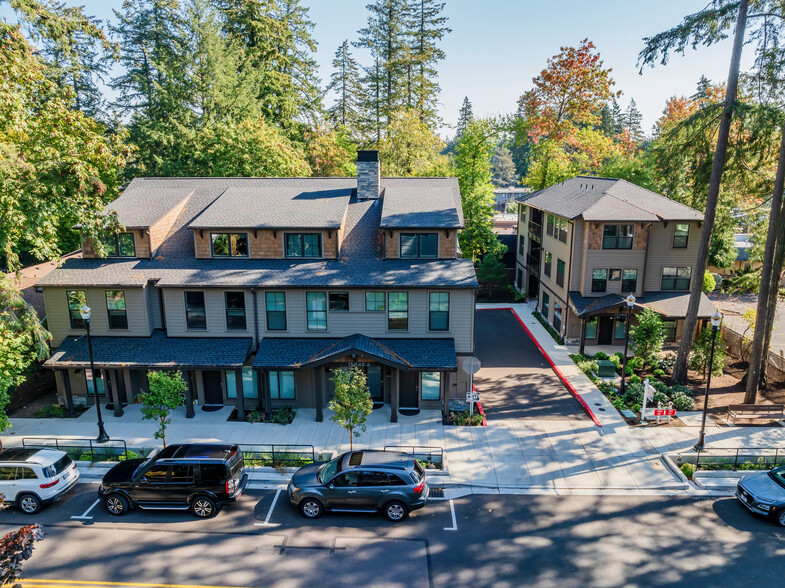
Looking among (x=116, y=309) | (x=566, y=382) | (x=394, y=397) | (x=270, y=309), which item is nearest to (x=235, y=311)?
(x=270, y=309)

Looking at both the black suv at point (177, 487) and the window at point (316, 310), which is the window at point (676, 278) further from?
the black suv at point (177, 487)

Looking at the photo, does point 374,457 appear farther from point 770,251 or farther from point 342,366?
point 770,251

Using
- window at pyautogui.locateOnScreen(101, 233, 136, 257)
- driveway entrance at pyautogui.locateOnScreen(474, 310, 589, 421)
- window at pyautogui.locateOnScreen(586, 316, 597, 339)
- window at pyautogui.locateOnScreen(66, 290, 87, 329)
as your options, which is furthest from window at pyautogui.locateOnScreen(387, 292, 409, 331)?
window at pyautogui.locateOnScreen(66, 290, 87, 329)

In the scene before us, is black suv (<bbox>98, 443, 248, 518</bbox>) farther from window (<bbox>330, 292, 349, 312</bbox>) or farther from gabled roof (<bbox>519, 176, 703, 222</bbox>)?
gabled roof (<bbox>519, 176, 703, 222</bbox>)

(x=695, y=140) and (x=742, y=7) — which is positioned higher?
(x=742, y=7)

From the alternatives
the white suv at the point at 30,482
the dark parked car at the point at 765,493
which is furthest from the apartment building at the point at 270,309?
the dark parked car at the point at 765,493

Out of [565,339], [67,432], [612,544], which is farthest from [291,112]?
[612,544]
